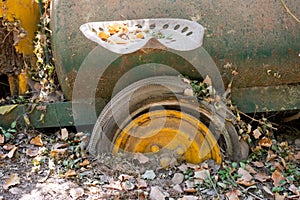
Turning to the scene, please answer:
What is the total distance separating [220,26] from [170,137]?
821 millimetres

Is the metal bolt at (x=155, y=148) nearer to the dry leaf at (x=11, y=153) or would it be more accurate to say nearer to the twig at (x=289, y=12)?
the dry leaf at (x=11, y=153)

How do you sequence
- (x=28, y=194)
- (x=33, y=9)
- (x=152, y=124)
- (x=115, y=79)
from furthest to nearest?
(x=33, y=9) < (x=115, y=79) < (x=152, y=124) < (x=28, y=194)

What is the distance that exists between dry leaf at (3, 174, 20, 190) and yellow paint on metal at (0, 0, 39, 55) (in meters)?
1.01

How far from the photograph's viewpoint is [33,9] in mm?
3699

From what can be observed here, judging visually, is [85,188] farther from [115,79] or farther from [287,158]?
[287,158]

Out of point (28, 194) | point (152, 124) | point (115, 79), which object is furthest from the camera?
point (115, 79)

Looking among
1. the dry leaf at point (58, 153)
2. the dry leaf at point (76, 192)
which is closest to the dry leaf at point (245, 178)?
the dry leaf at point (76, 192)

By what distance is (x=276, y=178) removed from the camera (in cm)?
322

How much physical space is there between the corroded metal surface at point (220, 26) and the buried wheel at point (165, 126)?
0.97 ft

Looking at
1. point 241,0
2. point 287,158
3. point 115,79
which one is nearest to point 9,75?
point 115,79

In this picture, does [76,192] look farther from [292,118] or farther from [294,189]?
[292,118]

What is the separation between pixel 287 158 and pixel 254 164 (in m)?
0.31

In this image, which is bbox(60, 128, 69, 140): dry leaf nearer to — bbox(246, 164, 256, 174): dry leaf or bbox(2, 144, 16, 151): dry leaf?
bbox(2, 144, 16, 151): dry leaf

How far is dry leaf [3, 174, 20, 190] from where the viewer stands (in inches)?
122
